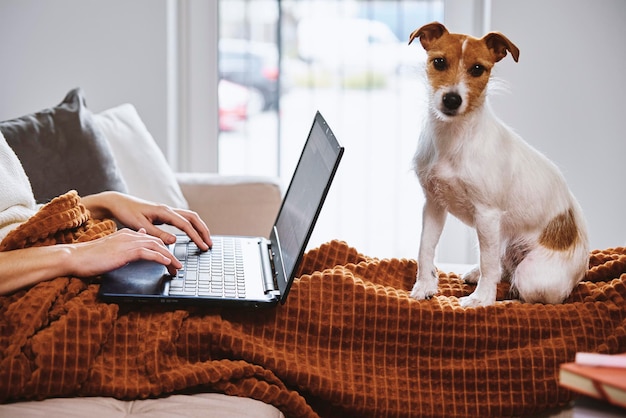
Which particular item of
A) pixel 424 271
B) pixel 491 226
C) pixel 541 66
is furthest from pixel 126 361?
pixel 541 66

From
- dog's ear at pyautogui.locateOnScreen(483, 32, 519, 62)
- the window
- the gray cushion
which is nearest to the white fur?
dog's ear at pyautogui.locateOnScreen(483, 32, 519, 62)

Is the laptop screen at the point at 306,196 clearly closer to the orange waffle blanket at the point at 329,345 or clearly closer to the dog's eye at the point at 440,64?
the orange waffle blanket at the point at 329,345

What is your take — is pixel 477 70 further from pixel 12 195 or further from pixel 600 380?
pixel 12 195

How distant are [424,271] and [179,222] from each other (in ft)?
1.72

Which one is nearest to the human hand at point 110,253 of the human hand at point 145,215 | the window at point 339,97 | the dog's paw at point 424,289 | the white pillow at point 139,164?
the human hand at point 145,215

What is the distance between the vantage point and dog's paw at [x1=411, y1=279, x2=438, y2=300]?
4.72ft

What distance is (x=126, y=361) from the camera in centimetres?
126

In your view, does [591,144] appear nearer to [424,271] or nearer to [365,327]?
[424,271]

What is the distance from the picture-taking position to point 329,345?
135 cm

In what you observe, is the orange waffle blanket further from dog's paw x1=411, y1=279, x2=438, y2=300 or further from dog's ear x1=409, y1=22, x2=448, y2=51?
dog's ear x1=409, y1=22, x2=448, y2=51

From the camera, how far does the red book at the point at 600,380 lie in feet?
2.64

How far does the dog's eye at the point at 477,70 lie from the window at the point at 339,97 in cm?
183

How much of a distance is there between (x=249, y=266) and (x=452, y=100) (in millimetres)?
536

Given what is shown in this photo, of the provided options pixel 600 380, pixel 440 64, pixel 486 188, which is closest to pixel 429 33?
pixel 440 64
